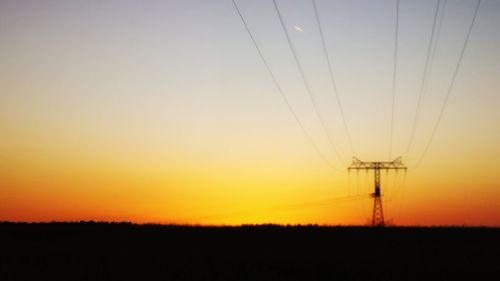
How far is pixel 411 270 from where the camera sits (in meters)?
25.6

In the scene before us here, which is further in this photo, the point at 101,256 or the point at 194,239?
the point at 194,239

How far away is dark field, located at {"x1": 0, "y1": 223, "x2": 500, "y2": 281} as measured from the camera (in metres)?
23.3

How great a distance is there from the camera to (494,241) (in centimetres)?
4116

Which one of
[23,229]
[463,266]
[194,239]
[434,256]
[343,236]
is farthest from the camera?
[23,229]

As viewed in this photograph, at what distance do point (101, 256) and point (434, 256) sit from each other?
58.1 feet

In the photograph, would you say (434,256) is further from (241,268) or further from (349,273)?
(241,268)

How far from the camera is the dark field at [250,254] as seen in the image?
2334 cm

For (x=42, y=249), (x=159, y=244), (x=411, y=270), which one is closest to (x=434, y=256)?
(x=411, y=270)

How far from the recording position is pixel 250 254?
30312 mm

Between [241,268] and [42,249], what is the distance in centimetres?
1310

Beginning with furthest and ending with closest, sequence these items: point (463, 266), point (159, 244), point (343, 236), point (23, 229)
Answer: point (23, 229), point (343, 236), point (159, 244), point (463, 266)

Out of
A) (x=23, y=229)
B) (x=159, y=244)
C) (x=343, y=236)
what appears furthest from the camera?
(x=23, y=229)

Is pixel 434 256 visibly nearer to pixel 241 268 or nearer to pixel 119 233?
pixel 241 268

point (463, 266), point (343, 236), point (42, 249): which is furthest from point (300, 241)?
point (42, 249)
